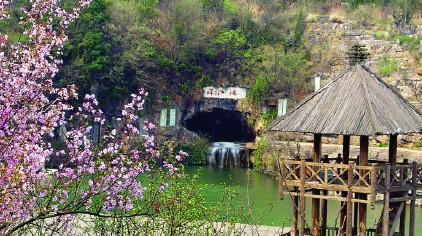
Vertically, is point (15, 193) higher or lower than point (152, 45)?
lower

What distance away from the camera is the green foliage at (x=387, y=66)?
33.7m

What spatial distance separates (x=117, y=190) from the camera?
7.14m

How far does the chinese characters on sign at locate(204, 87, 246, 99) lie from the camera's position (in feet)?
118

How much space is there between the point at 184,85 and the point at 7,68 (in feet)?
95.7

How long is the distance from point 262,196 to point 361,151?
43.6 feet

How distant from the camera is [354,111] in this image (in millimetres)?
11844

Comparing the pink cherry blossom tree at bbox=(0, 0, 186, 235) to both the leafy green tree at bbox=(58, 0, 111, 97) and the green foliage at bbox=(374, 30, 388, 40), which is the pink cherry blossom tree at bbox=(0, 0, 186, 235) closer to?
the leafy green tree at bbox=(58, 0, 111, 97)

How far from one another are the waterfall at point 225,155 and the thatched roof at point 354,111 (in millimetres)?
22273

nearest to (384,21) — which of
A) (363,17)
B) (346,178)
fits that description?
(363,17)

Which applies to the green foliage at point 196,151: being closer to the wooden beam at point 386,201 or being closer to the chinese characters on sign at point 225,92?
the chinese characters on sign at point 225,92

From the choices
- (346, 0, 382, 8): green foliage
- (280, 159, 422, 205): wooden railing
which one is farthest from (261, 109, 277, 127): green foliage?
(280, 159, 422, 205): wooden railing

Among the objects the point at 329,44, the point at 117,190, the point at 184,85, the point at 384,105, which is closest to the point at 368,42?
the point at 329,44

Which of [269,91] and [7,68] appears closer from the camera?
[7,68]

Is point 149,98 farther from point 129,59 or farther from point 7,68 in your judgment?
point 7,68
